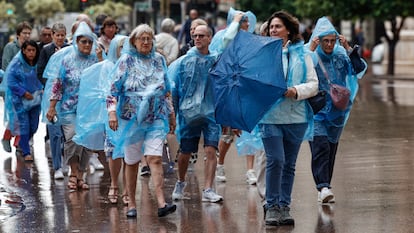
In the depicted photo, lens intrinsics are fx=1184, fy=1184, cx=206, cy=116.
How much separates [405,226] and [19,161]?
7.15m

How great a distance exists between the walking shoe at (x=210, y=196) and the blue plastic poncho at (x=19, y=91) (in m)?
4.62

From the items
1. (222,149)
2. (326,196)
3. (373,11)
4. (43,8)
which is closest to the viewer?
(326,196)

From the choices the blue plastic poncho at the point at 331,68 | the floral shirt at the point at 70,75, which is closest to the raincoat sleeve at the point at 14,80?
the floral shirt at the point at 70,75

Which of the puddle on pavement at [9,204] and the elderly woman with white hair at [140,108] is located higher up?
the elderly woman with white hair at [140,108]

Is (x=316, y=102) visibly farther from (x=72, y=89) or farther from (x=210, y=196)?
(x=72, y=89)

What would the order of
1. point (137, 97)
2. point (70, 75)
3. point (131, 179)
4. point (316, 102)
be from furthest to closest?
point (70, 75) < point (131, 179) < point (137, 97) < point (316, 102)

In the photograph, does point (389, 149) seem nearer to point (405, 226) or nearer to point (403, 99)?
point (405, 226)

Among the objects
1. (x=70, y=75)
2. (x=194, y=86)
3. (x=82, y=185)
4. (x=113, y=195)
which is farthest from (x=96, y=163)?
(x=194, y=86)

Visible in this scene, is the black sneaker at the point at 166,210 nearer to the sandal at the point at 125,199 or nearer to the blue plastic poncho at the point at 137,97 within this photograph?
the blue plastic poncho at the point at 137,97

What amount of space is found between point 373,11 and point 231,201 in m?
26.8

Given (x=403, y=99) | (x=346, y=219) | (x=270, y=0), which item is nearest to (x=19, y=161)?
(x=346, y=219)

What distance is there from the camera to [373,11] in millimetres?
37281

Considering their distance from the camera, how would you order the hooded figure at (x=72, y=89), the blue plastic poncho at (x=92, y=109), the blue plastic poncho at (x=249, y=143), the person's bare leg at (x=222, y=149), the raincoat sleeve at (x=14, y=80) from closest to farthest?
the blue plastic poncho at (x=249, y=143) → the blue plastic poncho at (x=92, y=109) → the hooded figure at (x=72, y=89) → the person's bare leg at (x=222, y=149) → the raincoat sleeve at (x=14, y=80)

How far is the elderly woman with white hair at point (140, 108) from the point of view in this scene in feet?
34.4
